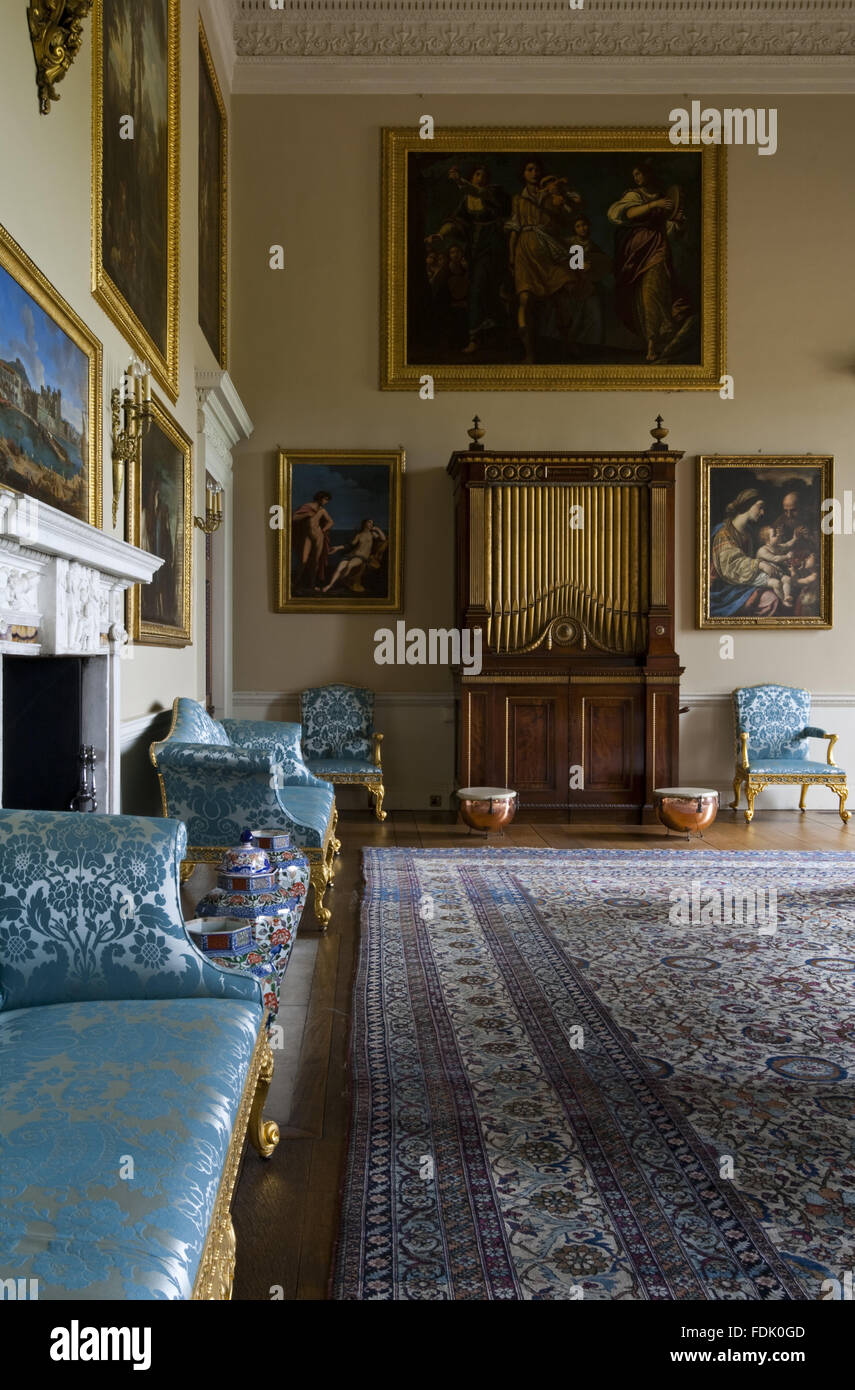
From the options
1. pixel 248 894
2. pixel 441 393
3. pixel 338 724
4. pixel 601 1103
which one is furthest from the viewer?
pixel 441 393

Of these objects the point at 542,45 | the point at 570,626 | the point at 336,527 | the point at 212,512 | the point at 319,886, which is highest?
the point at 542,45

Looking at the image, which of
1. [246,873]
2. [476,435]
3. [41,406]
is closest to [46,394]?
[41,406]

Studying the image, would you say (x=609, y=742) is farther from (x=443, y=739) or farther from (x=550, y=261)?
(x=550, y=261)

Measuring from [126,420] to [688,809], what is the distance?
5002 mm

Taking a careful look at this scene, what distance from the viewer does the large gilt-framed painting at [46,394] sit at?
3.59 metres

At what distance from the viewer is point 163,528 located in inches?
253

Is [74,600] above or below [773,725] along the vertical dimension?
above

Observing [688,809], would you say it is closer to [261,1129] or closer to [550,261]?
[550,261]

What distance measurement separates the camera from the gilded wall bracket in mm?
3783

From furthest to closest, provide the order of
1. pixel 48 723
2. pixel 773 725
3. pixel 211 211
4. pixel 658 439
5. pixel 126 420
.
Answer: pixel 773 725 < pixel 658 439 < pixel 211 211 < pixel 126 420 < pixel 48 723

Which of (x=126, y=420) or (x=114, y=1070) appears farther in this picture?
(x=126, y=420)

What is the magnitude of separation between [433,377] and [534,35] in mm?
3285

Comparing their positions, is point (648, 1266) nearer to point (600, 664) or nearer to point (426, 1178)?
point (426, 1178)
